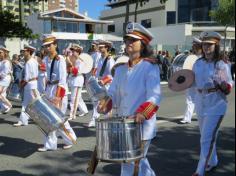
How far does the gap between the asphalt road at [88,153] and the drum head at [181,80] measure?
2.04ft

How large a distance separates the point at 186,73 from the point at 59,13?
199 ft

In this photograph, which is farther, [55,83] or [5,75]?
[5,75]

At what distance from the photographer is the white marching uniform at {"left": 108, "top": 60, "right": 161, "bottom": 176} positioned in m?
4.50

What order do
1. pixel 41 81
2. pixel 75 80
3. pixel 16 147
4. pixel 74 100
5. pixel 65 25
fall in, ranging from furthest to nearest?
pixel 65 25 < pixel 41 81 < pixel 75 80 < pixel 74 100 < pixel 16 147

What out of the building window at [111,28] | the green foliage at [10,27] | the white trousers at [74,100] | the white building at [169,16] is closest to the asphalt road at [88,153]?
the white trousers at [74,100]

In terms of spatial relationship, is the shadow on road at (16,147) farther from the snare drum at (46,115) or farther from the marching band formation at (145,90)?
the snare drum at (46,115)

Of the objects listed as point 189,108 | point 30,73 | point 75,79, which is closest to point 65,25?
point 75,79

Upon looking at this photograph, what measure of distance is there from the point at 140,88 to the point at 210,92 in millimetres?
1512

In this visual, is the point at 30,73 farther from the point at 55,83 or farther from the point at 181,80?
the point at 181,80

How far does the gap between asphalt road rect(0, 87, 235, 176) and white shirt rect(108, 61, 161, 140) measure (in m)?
1.49

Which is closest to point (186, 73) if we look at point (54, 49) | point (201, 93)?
point (201, 93)

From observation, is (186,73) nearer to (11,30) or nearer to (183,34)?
(11,30)

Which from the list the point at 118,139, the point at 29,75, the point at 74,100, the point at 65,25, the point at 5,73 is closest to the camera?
the point at 118,139

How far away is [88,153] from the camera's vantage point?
7.56 metres
